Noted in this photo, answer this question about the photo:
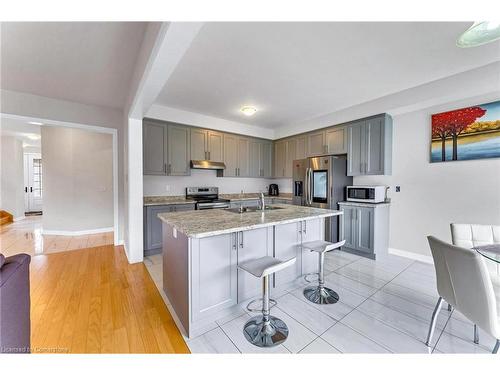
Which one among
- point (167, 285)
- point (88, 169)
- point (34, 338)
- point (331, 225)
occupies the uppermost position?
point (88, 169)

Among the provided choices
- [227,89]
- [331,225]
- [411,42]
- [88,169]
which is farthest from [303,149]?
[88,169]

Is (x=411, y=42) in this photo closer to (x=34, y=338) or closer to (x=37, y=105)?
(x=34, y=338)

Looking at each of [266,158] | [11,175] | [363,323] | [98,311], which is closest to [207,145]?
[266,158]

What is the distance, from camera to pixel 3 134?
5789 mm

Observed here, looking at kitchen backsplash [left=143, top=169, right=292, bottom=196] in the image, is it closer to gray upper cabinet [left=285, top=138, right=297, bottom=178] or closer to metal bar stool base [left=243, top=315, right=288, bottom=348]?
gray upper cabinet [left=285, top=138, right=297, bottom=178]

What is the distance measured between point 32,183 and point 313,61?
10.1 metres

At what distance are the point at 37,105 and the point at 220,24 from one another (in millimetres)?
3480

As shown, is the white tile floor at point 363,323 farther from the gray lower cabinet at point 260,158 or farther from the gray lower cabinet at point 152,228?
the gray lower cabinet at point 260,158

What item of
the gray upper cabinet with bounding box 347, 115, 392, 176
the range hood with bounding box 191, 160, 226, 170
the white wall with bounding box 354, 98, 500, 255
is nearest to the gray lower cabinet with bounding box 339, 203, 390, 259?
the white wall with bounding box 354, 98, 500, 255

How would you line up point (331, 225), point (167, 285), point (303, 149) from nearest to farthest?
1. point (167, 285)
2. point (331, 225)
3. point (303, 149)

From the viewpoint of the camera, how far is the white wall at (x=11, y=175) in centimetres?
589

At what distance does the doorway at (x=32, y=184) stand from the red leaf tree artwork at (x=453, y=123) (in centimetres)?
1102

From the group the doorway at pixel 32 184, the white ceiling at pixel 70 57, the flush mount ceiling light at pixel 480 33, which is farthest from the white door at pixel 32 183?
the flush mount ceiling light at pixel 480 33

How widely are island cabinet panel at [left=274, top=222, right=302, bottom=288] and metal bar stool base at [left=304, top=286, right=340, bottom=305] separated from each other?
24 centimetres
